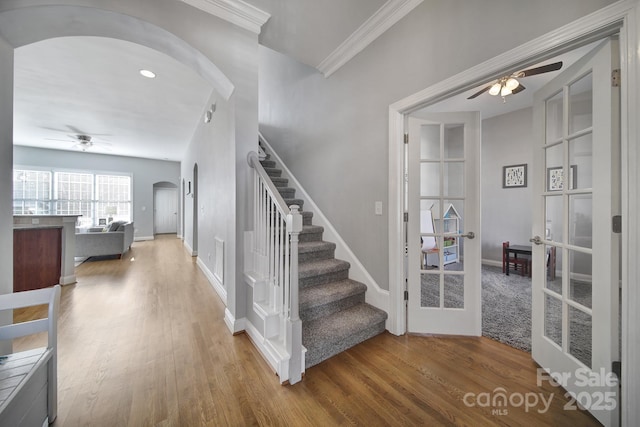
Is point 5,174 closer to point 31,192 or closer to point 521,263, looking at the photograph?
point 521,263

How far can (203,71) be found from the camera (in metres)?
A: 2.19

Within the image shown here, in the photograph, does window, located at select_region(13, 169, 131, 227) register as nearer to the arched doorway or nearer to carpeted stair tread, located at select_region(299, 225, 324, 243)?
the arched doorway

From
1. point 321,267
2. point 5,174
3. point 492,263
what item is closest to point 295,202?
point 321,267

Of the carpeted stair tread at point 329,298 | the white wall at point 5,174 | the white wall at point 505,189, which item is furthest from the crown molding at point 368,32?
the white wall at point 505,189

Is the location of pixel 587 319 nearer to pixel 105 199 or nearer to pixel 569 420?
pixel 569 420

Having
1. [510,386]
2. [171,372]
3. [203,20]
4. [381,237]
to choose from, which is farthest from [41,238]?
[510,386]

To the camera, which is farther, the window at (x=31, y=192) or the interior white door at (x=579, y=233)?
the window at (x=31, y=192)

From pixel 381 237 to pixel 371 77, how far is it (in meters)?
1.59

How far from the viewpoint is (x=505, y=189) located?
449cm

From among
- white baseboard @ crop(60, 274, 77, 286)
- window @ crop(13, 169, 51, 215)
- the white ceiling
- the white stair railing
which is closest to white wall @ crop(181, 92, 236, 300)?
the white stair railing

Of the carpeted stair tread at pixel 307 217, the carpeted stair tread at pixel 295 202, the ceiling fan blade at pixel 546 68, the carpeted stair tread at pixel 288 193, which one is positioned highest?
the ceiling fan blade at pixel 546 68

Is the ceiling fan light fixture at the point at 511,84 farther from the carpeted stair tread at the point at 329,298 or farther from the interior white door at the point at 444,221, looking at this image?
the carpeted stair tread at the point at 329,298

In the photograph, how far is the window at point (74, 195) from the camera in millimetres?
6852

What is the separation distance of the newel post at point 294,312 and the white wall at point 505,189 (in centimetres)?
457
